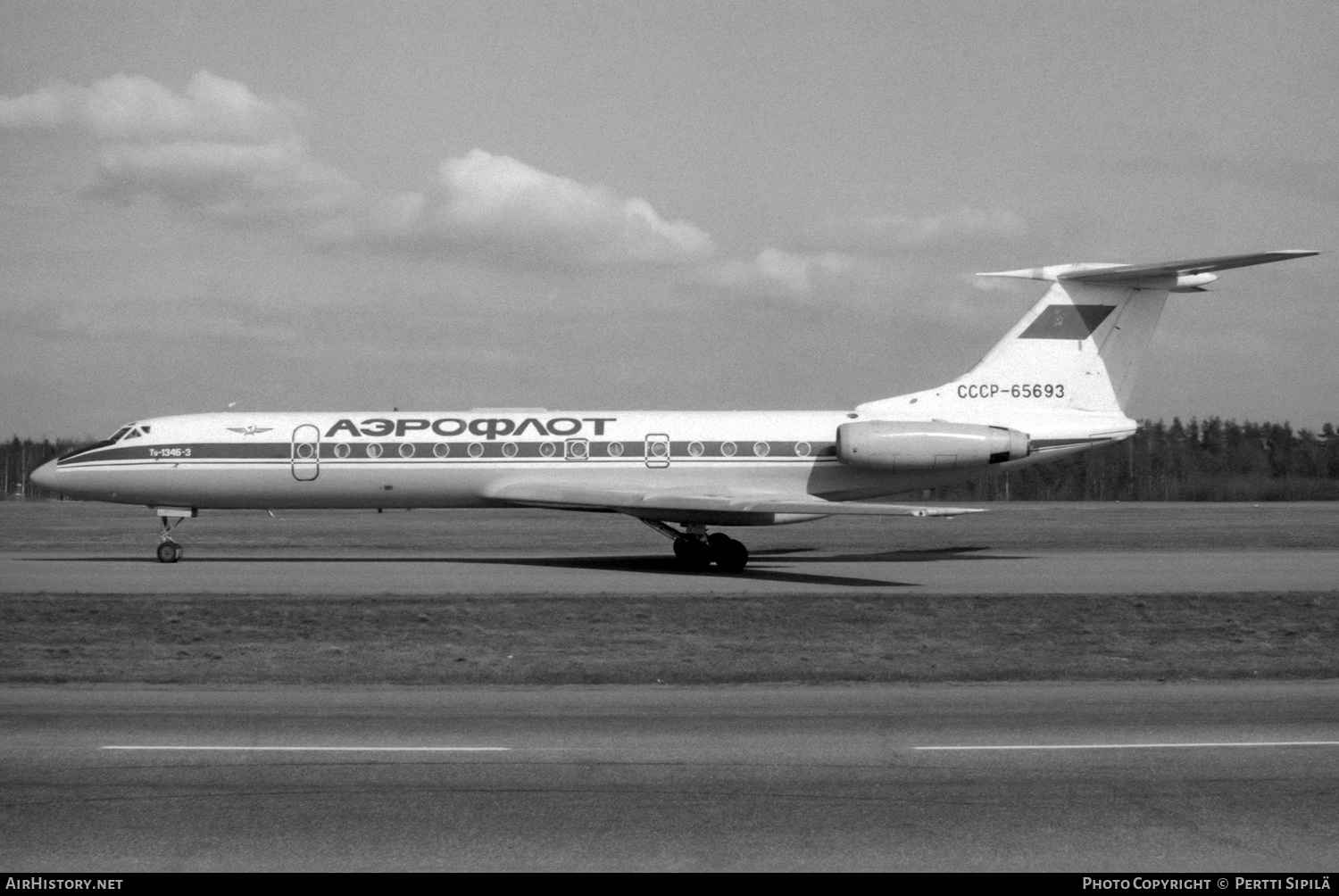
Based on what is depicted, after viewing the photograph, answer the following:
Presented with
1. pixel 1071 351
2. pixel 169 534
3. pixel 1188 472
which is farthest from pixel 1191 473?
pixel 169 534

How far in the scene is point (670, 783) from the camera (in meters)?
8.09

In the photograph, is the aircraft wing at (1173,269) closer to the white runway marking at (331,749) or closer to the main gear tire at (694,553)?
the main gear tire at (694,553)

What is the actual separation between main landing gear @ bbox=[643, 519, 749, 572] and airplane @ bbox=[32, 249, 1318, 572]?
22 centimetres

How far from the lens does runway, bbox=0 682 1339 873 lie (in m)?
6.62

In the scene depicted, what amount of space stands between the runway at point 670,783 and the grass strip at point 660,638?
236 centimetres

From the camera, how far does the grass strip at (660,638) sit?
13.9 metres

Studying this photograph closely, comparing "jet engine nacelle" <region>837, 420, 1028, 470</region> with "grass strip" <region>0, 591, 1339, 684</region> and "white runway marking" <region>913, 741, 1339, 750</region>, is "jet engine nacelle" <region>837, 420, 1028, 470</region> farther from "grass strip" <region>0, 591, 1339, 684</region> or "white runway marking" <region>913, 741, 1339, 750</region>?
"white runway marking" <region>913, 741, 1339, 750</region>

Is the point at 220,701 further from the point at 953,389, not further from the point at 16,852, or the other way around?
the point at 953,389

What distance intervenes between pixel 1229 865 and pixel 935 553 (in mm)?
25068

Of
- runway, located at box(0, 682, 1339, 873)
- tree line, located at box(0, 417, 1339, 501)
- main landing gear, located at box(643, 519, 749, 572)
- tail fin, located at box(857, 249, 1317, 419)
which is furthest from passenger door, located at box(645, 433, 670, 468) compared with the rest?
tree line, located at box(0, 417, 1339, 501)

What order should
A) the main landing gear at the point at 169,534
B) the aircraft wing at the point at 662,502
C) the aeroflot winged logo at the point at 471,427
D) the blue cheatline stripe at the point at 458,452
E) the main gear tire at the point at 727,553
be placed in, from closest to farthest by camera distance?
1. the aircraft wing at the point at 662,502
2. the main gear tire at the point at 727,553
3. the main landing gear at the point at 169,534
4. the blue cheatline stripe at the point at 458,452
5. the aeroflot winged logo at the point at 471,427

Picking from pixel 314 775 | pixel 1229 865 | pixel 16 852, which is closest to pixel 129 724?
pixel 314 775

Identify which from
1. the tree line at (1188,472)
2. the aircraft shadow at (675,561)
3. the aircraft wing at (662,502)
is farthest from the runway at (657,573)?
the tree line at (1188,472)

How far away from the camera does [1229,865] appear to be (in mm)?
6383
